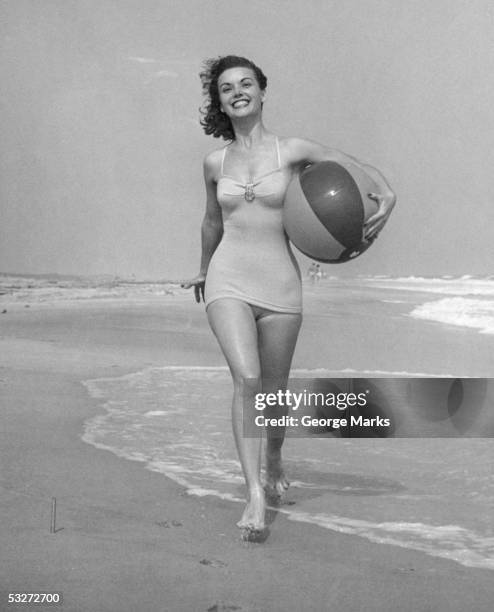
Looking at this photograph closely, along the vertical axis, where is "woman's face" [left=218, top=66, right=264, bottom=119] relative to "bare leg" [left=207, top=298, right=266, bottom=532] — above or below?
above

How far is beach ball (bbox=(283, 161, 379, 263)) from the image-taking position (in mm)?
2365

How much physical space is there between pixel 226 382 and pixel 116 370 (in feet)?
2.43

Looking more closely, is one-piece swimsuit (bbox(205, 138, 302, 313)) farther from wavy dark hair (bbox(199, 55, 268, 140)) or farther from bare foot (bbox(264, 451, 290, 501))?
bare foot (bbox(264, 451, 290, 501))

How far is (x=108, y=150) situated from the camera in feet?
29.3

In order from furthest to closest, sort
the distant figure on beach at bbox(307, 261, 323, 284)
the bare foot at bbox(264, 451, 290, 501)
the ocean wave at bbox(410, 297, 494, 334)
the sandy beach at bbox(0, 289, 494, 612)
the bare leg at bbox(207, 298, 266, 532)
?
the distant figure on beach at bbox(307, 261, 323, 284) < the ocean wave at bbox(410, 297, 494, 334) < the bare foot at bbox(264, 451, 290, 501) < the bare leg at bbox(207, 298, 266, 532) < the sandy beach at bbox(0, 289, 494, 612)

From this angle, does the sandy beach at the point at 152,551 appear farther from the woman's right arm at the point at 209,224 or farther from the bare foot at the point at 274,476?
the woman's right arm at the point at 209,224

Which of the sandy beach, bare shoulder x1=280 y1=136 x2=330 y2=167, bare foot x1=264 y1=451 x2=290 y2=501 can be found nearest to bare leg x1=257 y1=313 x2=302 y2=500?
bare foot x1=264 y1=451 x2=290 y2=501

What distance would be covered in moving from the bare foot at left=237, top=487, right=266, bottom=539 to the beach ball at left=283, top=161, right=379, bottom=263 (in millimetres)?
682

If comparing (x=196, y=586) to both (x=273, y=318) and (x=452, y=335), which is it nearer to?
(x=273, y=318)

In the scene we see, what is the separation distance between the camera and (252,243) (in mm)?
2449

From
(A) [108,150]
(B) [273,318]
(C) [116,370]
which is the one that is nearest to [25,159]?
(A) [108,150]

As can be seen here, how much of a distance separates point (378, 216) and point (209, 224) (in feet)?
1.74

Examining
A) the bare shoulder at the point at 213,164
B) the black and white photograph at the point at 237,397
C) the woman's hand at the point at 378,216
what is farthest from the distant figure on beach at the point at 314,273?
the woman's hand at the point at 378,216

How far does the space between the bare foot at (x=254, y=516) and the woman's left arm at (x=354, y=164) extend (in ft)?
2.44
